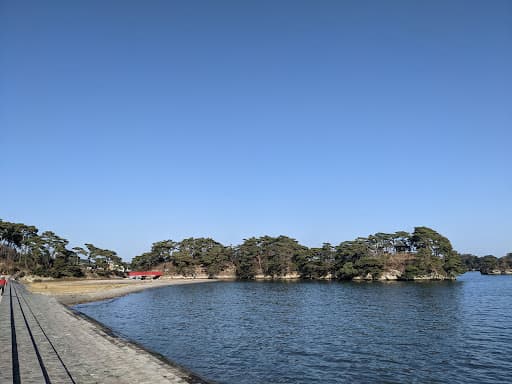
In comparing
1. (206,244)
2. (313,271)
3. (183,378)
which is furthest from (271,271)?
(183,378)

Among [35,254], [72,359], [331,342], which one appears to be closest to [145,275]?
[35,254]

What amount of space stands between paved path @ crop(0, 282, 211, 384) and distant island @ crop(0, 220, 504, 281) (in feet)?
365

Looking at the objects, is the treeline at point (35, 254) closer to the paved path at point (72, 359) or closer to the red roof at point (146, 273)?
the red roof at point (146, 273)

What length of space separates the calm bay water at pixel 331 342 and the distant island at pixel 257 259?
83498mm

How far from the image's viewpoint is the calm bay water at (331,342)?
21.6 metres

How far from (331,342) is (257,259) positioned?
145 metres

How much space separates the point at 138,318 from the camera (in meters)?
44.6

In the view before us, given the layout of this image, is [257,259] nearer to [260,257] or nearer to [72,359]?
[260,257]

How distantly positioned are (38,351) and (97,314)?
97.5 ft

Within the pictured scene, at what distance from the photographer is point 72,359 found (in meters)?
19.4

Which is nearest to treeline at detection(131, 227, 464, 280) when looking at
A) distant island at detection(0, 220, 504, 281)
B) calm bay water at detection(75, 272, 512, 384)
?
distant island at detection(0, 220, 504, 281)

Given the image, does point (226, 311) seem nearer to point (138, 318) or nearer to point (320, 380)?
point (138, 318)

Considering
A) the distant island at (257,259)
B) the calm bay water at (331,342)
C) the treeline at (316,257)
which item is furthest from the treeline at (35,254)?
the calm bay water at (331,342)

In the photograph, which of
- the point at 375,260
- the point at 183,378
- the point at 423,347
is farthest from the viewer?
the point at 375,260
